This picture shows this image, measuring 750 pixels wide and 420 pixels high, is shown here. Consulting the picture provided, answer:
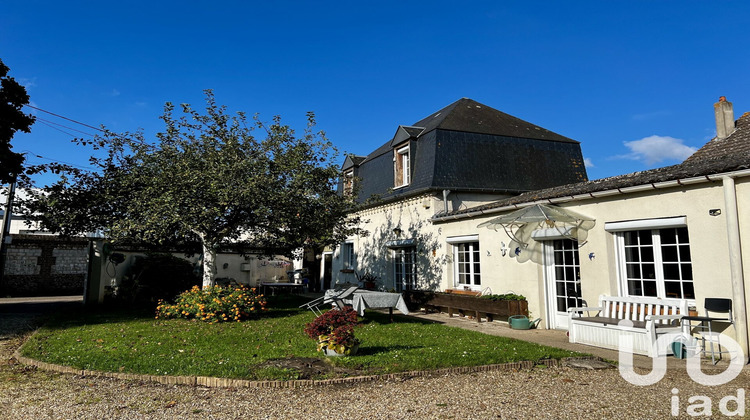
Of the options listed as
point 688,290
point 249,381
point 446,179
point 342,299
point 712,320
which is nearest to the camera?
point 249,381

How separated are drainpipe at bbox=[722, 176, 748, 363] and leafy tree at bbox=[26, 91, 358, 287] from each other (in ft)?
25.3

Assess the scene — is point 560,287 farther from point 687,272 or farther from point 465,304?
point 687,272

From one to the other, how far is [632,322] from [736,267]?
63.2 inches

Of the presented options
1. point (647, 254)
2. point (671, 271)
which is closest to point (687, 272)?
point (671, 271)

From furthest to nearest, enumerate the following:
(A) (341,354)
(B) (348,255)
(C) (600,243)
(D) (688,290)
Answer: (B) (348,255)
(C) (600,243)
(D) (688,290)
(A) (341,354)

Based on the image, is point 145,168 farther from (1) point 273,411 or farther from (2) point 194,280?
(1) point 273,411

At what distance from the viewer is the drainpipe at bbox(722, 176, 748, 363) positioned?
6.32 meters

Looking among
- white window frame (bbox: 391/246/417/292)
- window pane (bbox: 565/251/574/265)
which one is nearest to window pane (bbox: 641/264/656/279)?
window pane (bbox: 565/251/574/265)

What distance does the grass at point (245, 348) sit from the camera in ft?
18.6

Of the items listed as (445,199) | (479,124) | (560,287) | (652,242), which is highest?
(479,124)

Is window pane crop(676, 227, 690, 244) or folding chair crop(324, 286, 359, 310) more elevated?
window pane crop(676, 227, 690, 244)

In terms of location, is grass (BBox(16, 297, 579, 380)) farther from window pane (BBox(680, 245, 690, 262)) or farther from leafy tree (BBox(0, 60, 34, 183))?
leafy tree (BBox(0, 60, 34, 183))

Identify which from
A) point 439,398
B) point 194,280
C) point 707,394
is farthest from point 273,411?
point 194,280

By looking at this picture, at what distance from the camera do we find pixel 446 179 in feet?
44.3
